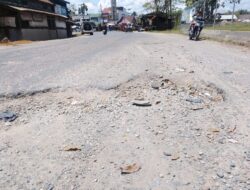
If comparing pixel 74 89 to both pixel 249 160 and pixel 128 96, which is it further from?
pixel 249 160

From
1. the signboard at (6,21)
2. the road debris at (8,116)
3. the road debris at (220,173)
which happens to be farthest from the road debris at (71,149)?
the signboard at (6,21)

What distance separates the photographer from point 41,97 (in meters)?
4.55

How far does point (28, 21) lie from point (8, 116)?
25.9m

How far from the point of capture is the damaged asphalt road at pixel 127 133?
2338mm

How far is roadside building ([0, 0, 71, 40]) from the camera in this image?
2412 cm

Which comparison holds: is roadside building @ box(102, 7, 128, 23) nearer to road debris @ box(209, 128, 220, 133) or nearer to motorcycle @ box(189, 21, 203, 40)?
motorcycle @ box(189, 21, 203, 40)

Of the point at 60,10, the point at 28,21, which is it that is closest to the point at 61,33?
the point at 60,10

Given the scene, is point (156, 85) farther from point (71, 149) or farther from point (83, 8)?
point (83, 8)

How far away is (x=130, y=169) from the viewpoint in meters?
2.46

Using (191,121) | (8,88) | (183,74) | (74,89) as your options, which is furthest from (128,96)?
(8,88)

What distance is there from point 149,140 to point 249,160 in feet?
3.29

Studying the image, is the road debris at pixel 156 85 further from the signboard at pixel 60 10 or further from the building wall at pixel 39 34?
the signboard at pixel 60 10

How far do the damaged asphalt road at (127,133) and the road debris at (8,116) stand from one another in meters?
0.07

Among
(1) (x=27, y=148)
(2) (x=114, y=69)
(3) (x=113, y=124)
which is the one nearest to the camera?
(1) (x=27, y=148)
